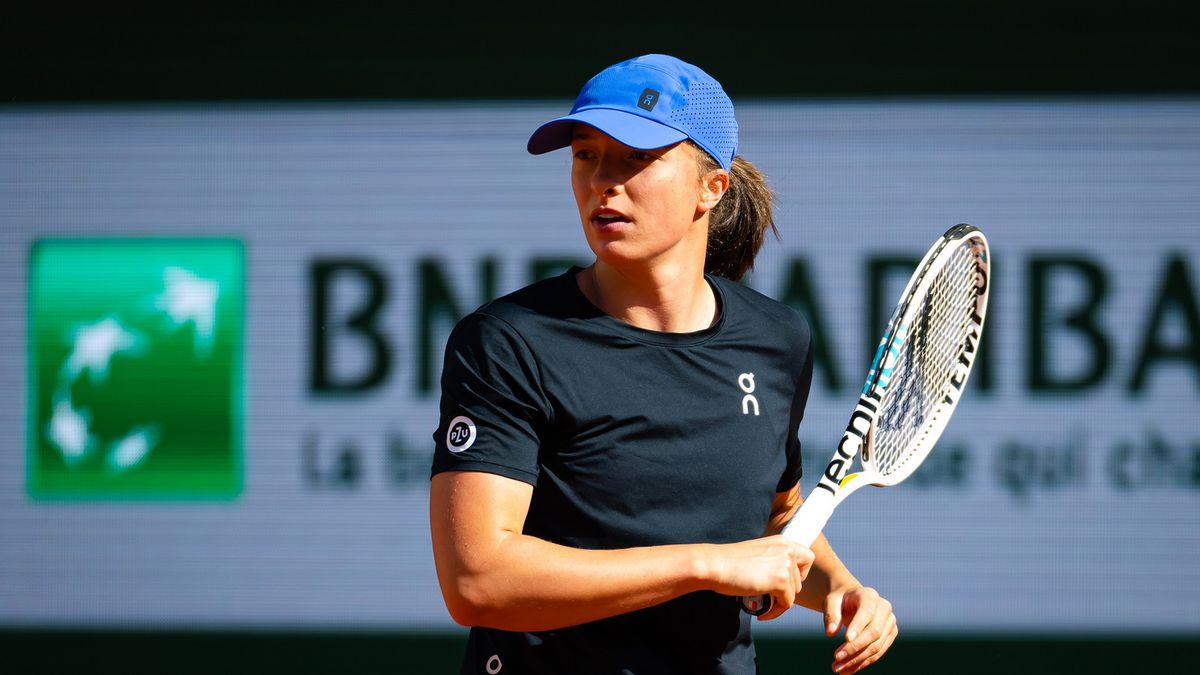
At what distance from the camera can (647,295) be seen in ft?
6.41

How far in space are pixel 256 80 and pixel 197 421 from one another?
3.65ft

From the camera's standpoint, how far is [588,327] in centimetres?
188

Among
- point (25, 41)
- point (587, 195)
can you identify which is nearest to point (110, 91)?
point (25, 41)

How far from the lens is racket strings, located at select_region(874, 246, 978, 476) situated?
2275mm

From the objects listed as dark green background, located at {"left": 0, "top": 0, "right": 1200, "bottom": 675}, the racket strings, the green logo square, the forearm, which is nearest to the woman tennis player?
the forearm

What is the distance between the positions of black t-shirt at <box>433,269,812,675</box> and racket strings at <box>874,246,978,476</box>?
383 millimetres

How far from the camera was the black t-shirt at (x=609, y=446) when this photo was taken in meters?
1.80

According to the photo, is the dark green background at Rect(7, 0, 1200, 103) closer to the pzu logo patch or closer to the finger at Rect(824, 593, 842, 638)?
the finger at Rect(824, 593, 842, 638)

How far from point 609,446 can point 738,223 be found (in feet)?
1.92

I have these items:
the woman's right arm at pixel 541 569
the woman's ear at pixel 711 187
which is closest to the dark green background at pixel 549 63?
the woman's ear at pixel 711 187

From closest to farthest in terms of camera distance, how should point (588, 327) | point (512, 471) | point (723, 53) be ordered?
1. point (512, 471)
2. point (588, 327)
3. point (723, 53)

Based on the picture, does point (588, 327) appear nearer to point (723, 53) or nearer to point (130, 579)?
point (723, 53)

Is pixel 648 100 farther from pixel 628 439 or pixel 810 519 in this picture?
pixel 810 519

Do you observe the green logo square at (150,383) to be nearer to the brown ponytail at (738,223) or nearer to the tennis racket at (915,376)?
the brown ponytail at (738,223)
